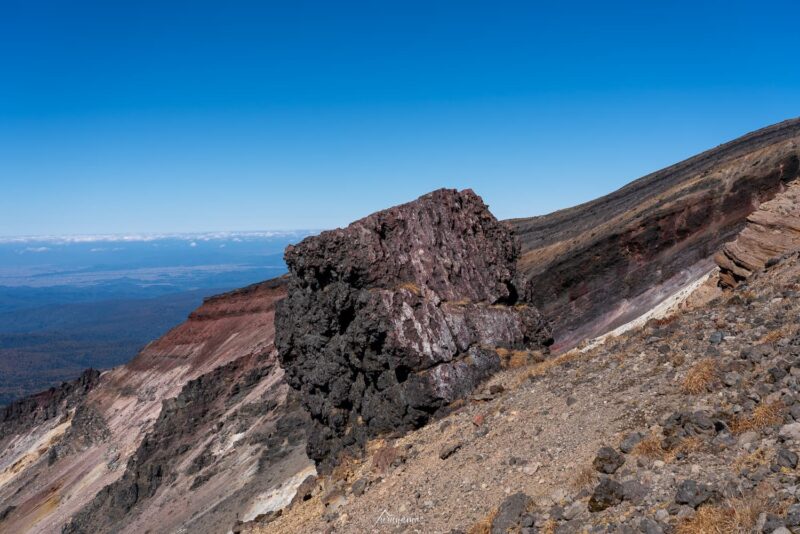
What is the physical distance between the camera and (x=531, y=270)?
33062 mm

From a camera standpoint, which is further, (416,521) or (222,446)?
(222,446)

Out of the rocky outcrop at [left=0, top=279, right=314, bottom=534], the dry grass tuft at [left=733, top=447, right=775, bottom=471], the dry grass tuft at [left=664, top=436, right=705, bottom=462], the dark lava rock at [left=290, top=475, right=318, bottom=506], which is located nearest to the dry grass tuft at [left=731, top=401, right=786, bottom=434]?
the dry grass tuft at [left=664, top=436, right=705, bottom=462]

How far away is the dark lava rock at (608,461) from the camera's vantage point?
29.8 ft

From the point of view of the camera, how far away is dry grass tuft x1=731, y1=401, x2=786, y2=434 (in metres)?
8.32

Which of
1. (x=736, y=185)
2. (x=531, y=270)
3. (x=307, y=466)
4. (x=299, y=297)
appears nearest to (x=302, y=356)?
(x=299, y=297)

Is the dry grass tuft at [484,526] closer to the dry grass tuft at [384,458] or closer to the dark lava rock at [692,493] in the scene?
the dark lava rock at [692,493]

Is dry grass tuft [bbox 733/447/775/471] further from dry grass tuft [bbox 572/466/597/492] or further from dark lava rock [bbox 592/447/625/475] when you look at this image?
dry grass tuft [bbox 572/466/597/492]

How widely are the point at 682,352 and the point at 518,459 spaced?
4073mm

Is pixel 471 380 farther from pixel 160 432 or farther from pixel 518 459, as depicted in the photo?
pixel 160 432

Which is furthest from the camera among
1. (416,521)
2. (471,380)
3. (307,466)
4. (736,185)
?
(736,185)

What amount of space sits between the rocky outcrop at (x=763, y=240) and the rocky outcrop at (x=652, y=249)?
6894mm

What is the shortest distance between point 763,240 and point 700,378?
9.35m

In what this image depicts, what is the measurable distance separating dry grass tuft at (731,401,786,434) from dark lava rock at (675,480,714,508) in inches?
58.2

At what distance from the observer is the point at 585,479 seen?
30.2ft
